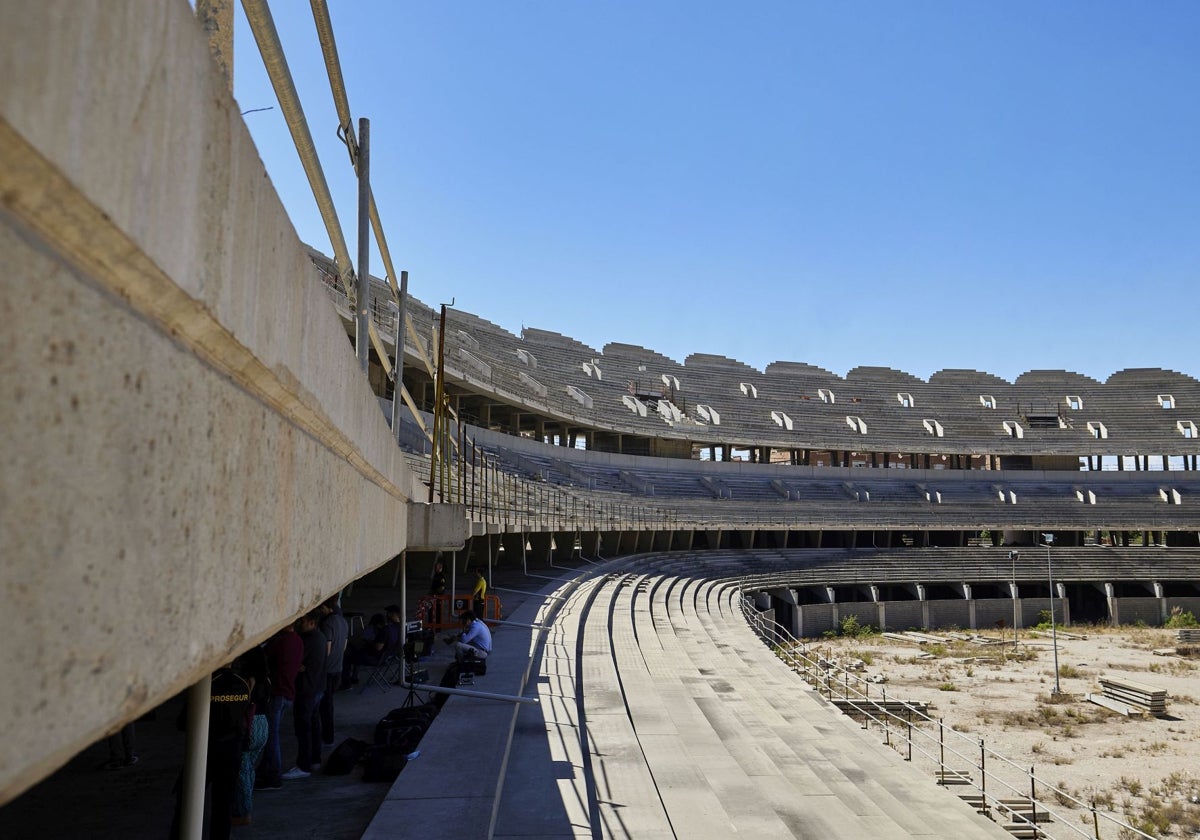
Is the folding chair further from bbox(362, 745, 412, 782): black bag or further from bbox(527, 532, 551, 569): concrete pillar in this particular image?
bbox(527, 532, 551, 569): concrete pillar

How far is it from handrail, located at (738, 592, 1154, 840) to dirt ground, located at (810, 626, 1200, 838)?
158 mm

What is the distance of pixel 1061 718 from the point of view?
75.9ft

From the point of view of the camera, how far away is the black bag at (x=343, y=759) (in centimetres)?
748

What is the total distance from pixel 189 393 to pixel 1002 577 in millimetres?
48456

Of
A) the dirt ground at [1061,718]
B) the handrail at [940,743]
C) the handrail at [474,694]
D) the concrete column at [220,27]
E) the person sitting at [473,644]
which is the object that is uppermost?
the concrete column at [220,27]

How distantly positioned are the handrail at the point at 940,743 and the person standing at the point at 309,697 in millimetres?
7477

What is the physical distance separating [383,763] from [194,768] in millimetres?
4486

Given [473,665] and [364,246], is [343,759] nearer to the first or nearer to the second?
[473,665]

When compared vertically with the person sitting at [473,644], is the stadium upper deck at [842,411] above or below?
above

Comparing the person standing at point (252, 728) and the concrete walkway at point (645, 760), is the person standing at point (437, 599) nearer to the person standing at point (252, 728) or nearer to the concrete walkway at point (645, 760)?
the concrete walkway at point (645, 760)

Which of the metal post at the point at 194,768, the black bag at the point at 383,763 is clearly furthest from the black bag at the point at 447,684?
the metal post at the point at 194,768

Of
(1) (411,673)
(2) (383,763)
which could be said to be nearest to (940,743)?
(1) (411,673)

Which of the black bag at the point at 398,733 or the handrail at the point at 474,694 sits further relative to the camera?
the handrail at the point at 474,694

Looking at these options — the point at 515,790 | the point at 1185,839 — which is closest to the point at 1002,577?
the point at 1185,839
